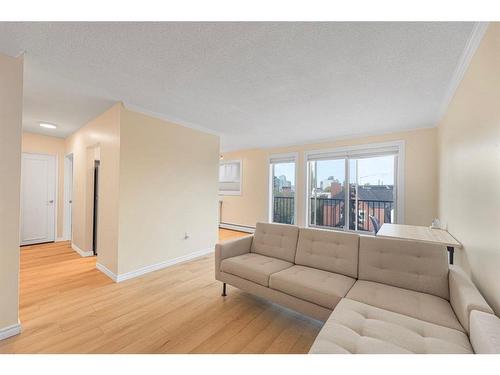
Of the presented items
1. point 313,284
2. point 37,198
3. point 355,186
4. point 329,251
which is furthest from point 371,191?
point 37,198

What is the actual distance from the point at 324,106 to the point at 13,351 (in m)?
3.77

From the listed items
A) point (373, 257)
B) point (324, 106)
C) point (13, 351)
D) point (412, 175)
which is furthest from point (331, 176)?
point (13, 351)

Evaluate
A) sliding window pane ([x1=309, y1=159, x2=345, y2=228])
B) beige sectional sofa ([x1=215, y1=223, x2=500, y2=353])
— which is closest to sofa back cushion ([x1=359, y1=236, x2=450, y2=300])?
beige sectional sofa ([x1=215, y1=223, x2=500, y2=353])

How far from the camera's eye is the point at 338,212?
465 centimetres

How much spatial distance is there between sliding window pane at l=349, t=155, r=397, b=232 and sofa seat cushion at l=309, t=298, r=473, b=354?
3254 millimetres

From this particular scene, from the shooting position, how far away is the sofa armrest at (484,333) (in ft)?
2.93

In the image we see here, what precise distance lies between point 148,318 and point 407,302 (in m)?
2.16

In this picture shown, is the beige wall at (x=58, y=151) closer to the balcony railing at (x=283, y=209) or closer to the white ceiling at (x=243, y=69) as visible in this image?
the white ceiling at (x=243, y=69)

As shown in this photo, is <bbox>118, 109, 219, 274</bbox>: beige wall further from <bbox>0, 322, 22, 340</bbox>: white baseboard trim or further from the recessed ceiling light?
the recessed ceiling light

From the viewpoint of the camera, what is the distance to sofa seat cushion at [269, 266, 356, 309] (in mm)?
1650

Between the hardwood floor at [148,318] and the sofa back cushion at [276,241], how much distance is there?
52 cm
